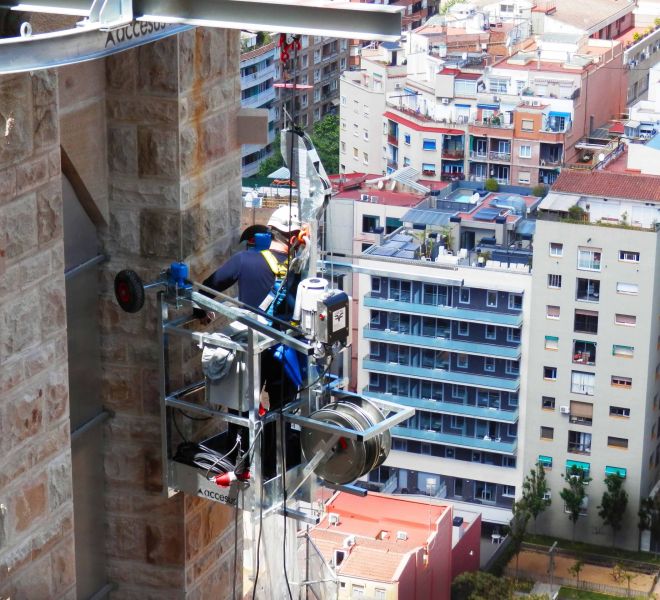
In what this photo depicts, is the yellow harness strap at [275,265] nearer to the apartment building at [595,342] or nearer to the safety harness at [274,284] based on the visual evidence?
the safety harness at [274,284]

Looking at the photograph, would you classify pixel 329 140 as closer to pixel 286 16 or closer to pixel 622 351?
pixel 622 351

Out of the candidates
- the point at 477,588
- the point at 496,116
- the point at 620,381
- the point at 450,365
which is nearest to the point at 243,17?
the point at 477,588

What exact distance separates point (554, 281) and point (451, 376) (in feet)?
14.4

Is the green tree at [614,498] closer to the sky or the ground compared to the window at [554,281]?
closer to the ground

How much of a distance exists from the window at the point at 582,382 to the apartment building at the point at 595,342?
1.1 inches

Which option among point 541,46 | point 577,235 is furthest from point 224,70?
point 541,46

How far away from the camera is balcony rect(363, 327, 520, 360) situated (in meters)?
47.0

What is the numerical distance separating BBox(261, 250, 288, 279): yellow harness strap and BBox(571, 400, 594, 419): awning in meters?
41.4

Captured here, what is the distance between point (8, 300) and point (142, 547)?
1733 millimetres

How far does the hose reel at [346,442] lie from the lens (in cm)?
531

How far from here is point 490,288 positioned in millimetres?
46656

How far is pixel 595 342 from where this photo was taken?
46.0 m

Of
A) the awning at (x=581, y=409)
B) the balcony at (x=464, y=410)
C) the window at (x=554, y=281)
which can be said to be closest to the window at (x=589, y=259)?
the window at (x=554, y=281)

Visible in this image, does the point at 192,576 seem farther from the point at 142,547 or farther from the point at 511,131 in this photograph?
the point at 511,131
